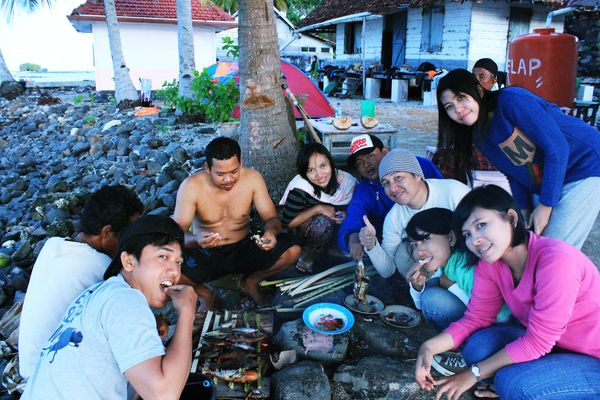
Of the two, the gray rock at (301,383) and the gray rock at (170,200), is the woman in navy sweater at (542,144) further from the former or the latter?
the gray rock at (170,200)

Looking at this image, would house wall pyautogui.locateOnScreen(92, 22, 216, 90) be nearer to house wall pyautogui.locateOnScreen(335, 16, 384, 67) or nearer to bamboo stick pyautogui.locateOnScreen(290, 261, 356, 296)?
house wall pyautogui.locateOnScreen(335, 16, 384, 67)

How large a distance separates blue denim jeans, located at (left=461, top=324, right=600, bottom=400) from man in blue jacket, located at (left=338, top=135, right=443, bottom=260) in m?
1.86

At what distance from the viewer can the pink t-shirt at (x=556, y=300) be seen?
92.4 inches

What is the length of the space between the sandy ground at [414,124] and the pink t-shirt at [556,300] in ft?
7.58

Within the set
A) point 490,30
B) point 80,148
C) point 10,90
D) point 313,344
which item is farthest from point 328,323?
point 10,90

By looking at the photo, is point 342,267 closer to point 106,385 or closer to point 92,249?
point 92,249

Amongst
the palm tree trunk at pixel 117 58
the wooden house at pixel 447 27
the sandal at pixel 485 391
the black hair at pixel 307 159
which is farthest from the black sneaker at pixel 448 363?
the palm tree trunk at pixel 117 58

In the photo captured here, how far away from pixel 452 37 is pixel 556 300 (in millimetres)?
14279

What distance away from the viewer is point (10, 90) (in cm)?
2294

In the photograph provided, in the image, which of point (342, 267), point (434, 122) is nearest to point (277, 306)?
point (342, 267)

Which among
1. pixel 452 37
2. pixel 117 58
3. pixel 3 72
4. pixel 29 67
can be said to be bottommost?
pixel 3 72

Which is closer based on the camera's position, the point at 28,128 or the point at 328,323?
the point at 328,323

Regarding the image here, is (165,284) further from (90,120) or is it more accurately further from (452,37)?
(452,37)

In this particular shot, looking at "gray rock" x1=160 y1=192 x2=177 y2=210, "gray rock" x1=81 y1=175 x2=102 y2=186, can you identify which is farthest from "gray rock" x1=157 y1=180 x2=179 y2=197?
"gray rock" x1=81 y1=175 x2=102 y2=186
